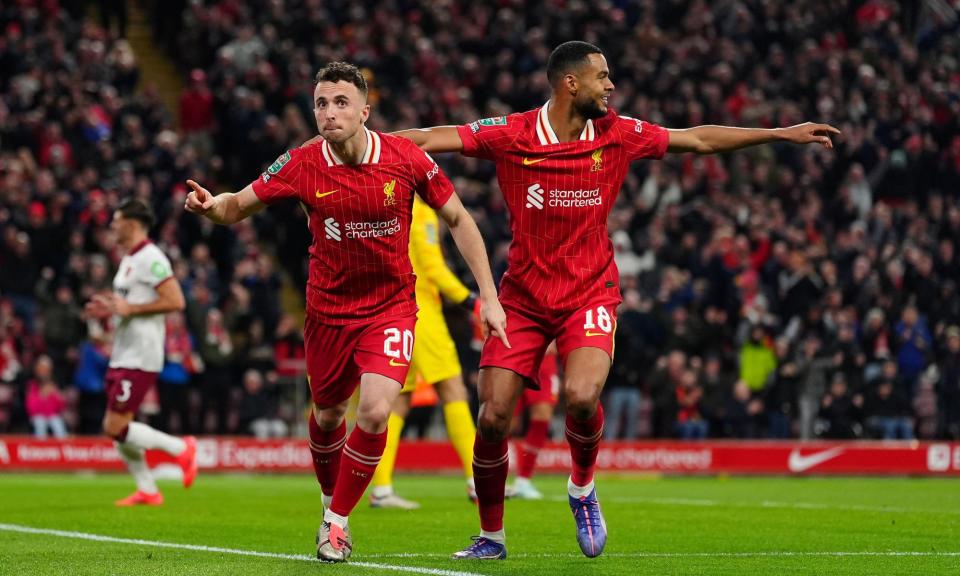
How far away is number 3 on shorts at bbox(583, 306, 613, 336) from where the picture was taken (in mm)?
8703

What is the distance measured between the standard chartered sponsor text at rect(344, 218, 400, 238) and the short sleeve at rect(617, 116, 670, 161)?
1459 mm

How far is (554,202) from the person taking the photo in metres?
8.81

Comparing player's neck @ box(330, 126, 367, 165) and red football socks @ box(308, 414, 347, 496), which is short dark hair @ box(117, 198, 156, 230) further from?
player's neck @ box(330, 126, 367, 165)

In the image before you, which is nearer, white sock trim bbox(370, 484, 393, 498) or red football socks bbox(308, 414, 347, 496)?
red football socks bbox(308, 414, 347, 496)

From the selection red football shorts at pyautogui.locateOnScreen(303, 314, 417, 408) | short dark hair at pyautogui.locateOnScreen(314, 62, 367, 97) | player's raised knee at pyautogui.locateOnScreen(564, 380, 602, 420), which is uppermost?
short dark hair at pyautogui.locateOnScreen(314, 62, 367, 97)

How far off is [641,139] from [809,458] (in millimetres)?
13315

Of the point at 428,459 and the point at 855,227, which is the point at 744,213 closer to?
the point at 855,227

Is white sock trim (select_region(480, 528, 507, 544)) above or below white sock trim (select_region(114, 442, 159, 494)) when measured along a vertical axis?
below

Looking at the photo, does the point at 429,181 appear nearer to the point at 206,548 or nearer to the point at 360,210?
the point at 360,210

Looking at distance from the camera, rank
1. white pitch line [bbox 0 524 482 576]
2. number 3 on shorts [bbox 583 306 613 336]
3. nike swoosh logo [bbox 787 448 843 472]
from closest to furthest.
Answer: white pitch line [bbox 0 524 482 576] → number 3 on shorts [bbox 583 306 613 336] → nike swoosh logo [bbox 787 448 843 472]

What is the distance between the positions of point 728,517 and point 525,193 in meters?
4.47

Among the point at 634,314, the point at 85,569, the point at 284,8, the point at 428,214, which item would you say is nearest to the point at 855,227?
the point at 634,314

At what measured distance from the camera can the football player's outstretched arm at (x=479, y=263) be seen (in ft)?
27.2

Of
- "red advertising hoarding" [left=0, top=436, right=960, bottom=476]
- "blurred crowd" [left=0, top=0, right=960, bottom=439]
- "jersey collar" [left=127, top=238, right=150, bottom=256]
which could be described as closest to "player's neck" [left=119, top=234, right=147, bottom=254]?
"jersey collar" [left=127, top=238, right=150, bottom=256]
